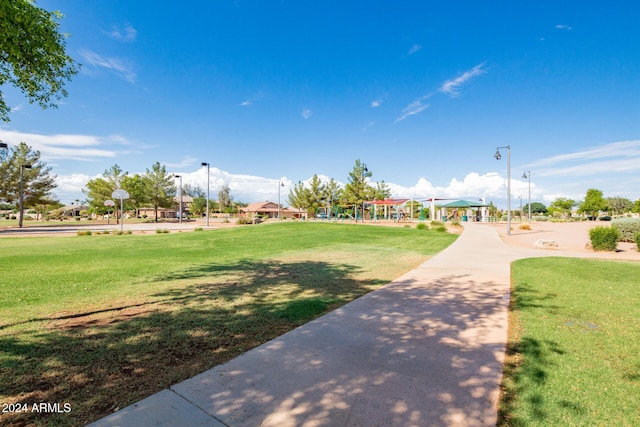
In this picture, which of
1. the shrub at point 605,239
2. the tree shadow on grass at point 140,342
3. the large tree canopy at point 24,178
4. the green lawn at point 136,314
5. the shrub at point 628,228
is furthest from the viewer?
the large tree canopy at point 24,178

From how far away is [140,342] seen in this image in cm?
366

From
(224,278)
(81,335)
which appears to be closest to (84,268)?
(224,278)

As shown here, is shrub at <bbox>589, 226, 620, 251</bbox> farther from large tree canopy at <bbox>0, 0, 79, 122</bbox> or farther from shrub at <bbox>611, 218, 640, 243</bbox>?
large tree canopy at <bbox>0, 0, 79, 122</bbox>

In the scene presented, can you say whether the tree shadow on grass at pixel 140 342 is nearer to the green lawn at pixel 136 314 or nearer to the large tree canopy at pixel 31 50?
the green lawn at pixel 136 314

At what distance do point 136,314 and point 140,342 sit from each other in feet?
4.27

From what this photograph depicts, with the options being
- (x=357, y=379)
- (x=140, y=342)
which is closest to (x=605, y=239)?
(x=357, y=379)

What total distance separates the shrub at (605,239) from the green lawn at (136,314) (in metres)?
10.0

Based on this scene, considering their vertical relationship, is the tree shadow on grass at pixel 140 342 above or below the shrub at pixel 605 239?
below

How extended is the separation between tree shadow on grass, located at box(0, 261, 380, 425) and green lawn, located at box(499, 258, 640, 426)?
2.80 m

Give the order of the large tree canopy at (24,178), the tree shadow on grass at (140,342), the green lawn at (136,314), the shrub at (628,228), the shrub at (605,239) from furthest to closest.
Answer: the large tree canopy at (24,178) < the shrub at (628,228) < the shrub at (605,239) < the green lawn at (136,314) < the tree shadow on grass at (140,342)

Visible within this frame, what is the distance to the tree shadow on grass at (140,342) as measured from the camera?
259 centimetres

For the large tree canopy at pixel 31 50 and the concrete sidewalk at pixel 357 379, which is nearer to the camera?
the concrete sidewalk at pixel 357 379

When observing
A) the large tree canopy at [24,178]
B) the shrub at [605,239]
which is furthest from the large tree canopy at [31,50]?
the large tree canopy at [24,178]

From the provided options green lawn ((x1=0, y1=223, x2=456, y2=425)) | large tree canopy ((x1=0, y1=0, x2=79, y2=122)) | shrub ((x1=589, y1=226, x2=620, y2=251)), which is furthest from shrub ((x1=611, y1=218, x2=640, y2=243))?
large tree canopy ((x1=0, y1=0, x2=79, y2=122))
